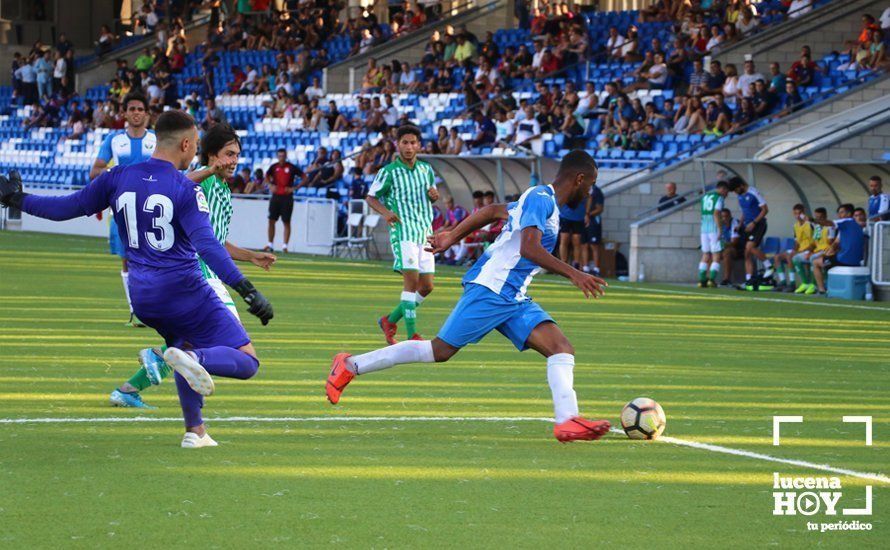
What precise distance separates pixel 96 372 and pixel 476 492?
5486 millimetres

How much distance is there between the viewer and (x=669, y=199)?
89.9 ft

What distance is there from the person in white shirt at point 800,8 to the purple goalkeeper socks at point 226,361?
1049 inches

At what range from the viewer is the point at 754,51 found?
105 ft

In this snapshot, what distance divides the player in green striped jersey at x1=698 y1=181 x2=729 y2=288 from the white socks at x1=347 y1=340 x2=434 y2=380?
17105mm

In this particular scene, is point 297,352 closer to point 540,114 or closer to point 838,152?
point 838,152

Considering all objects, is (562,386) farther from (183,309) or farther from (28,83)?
(28,83)

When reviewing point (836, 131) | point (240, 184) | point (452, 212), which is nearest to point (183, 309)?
point (836, 131)

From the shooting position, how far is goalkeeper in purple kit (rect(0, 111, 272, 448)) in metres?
7.95

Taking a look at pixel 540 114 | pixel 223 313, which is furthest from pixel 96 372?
pixel 540 114

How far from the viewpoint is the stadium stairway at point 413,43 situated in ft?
143

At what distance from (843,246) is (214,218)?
49.8 feet

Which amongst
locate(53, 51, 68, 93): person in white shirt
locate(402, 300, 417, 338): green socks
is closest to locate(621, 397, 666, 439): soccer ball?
locate(402, 300, 417, 338): green socks

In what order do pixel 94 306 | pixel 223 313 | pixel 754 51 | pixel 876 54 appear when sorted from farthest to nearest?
1. pixel 754 51
2. pixel 876 54
3. pixel 94 306
4. pixel 223 313

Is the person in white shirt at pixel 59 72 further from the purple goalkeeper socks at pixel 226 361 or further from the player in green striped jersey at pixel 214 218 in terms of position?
the purple goalkeeper socks at pixel 226 361
